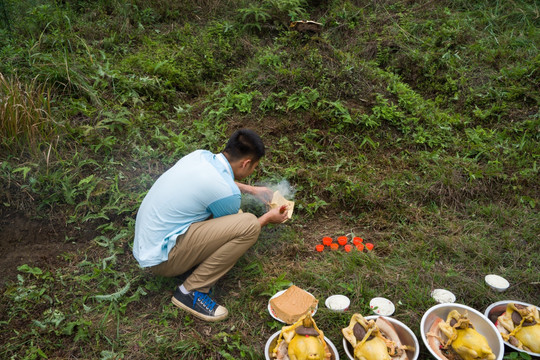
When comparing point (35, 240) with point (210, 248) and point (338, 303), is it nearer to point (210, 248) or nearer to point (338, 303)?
point (210, 248)

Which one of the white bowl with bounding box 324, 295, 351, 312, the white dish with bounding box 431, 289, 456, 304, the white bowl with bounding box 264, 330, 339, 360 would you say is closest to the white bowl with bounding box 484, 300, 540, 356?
the white dish with bounding box 431, 289, 456, 304

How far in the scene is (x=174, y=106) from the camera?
5344 mm

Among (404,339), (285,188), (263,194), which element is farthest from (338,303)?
(285,188)

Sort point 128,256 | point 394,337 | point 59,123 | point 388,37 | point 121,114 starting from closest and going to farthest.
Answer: point 394,337 → point 128,256 → point 59,123 → point 121,114 → point 388,37

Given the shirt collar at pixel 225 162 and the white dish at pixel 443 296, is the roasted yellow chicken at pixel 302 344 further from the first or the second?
the shirt collar at pixel 225 162

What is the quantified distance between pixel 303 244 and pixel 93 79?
138 inches

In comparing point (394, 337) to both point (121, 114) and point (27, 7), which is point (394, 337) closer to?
point (121, 114)

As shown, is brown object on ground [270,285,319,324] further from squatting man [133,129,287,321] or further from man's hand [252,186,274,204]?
man's hand [252,186,274,204]

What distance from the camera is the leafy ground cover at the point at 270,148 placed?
3.18 m

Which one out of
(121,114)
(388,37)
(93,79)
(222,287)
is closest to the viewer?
(222,287)

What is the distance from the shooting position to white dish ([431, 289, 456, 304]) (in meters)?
3.06

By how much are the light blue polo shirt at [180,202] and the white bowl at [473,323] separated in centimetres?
162

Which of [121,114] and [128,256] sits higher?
[121,114]

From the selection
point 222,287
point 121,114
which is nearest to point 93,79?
point 121,114
